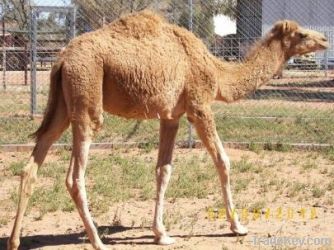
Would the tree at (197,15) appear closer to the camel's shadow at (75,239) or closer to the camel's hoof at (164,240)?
the camel's shadow at (75,239)

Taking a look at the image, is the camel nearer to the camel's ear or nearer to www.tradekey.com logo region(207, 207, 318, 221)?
the camel's ear

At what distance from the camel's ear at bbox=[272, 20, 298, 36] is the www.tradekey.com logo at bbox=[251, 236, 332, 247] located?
2221 mm

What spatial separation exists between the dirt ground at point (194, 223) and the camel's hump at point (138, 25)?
2007 mm

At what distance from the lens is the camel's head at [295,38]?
7.12m

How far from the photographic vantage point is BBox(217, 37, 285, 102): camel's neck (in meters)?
6.96

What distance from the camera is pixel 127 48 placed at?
605cm

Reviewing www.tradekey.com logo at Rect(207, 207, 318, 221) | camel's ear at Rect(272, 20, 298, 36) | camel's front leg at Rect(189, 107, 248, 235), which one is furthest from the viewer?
www.tradekey.com logo at Rect(207, 207, 318, 221)

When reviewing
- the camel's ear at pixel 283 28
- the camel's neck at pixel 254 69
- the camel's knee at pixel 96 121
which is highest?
the camel's ear at pixel 283 28

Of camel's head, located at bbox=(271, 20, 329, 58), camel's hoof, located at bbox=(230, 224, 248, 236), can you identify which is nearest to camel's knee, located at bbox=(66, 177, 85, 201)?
camel's hoof, located at bbox=(230, 224, 248, 236)

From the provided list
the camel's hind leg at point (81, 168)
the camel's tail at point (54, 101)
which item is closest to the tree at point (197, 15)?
the camel's tail at point (54, 101)

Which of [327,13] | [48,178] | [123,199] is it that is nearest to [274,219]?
[123,199]

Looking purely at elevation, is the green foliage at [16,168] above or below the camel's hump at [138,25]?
below

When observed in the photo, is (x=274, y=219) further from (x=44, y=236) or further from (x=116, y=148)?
(x=116, y=148)

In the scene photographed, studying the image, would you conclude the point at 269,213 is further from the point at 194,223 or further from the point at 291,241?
the point at 291,241
